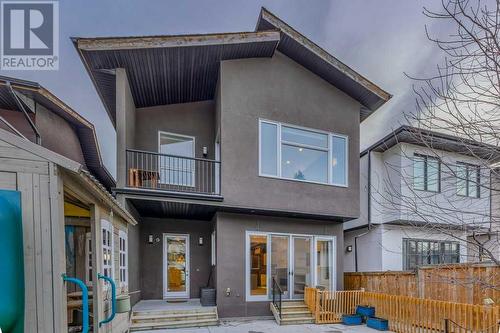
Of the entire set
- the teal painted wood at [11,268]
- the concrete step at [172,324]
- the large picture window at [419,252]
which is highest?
the teal painted wood at [11,268]

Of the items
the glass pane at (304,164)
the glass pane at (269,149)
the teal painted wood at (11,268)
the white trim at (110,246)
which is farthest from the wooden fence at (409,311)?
the teal painted wood at (11,268)

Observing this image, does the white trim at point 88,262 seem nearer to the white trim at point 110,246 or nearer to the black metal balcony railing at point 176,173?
the white trim at point 110,246

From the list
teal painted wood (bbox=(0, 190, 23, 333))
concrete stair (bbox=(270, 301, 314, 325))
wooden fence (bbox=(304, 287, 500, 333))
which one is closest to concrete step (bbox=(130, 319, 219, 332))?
concrete stair (bbox=(270, 301, 314, 325))

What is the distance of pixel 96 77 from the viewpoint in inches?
345

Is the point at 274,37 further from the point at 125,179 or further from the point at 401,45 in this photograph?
the point at 125,179

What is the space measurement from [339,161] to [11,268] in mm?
9381

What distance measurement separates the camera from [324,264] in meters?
10.5

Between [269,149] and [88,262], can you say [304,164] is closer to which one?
[269,149]

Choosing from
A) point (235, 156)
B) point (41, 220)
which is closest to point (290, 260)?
point (235, 156)

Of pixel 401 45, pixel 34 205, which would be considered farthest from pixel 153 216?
pixel 401 45

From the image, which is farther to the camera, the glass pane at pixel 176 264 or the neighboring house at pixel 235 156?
the glass pane at pixel 176 264

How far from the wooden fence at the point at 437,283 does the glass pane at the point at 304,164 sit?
361 centimetres

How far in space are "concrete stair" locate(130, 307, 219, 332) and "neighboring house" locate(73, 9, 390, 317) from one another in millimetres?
533

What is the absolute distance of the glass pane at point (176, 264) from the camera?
10648 millimetres
